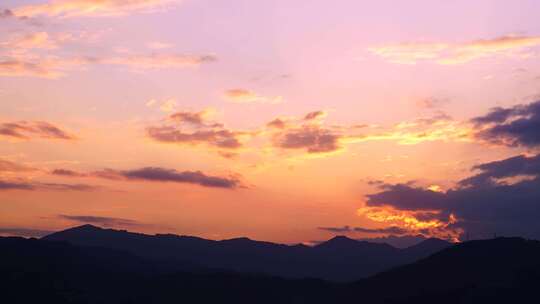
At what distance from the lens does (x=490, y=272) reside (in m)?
195

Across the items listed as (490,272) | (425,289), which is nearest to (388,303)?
(425,289)

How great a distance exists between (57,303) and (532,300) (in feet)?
417

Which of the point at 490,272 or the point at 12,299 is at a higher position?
the point at 490,272

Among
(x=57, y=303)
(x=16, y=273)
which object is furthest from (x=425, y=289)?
(x=16, y=273)

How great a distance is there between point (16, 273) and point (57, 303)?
17.9 metres

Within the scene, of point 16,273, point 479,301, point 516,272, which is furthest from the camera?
point 16,273

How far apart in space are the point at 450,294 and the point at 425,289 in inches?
906

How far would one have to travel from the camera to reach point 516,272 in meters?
186

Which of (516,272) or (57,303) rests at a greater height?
(516,272)

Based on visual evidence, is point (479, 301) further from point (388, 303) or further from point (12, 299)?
point (12, 299)

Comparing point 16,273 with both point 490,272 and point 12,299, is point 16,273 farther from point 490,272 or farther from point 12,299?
point 490,272

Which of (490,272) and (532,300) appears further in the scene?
(490,272)

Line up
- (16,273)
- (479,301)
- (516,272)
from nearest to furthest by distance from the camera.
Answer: (479,301) < (516,272) < (16,273)

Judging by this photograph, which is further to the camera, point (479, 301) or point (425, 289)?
point (425, 289)
